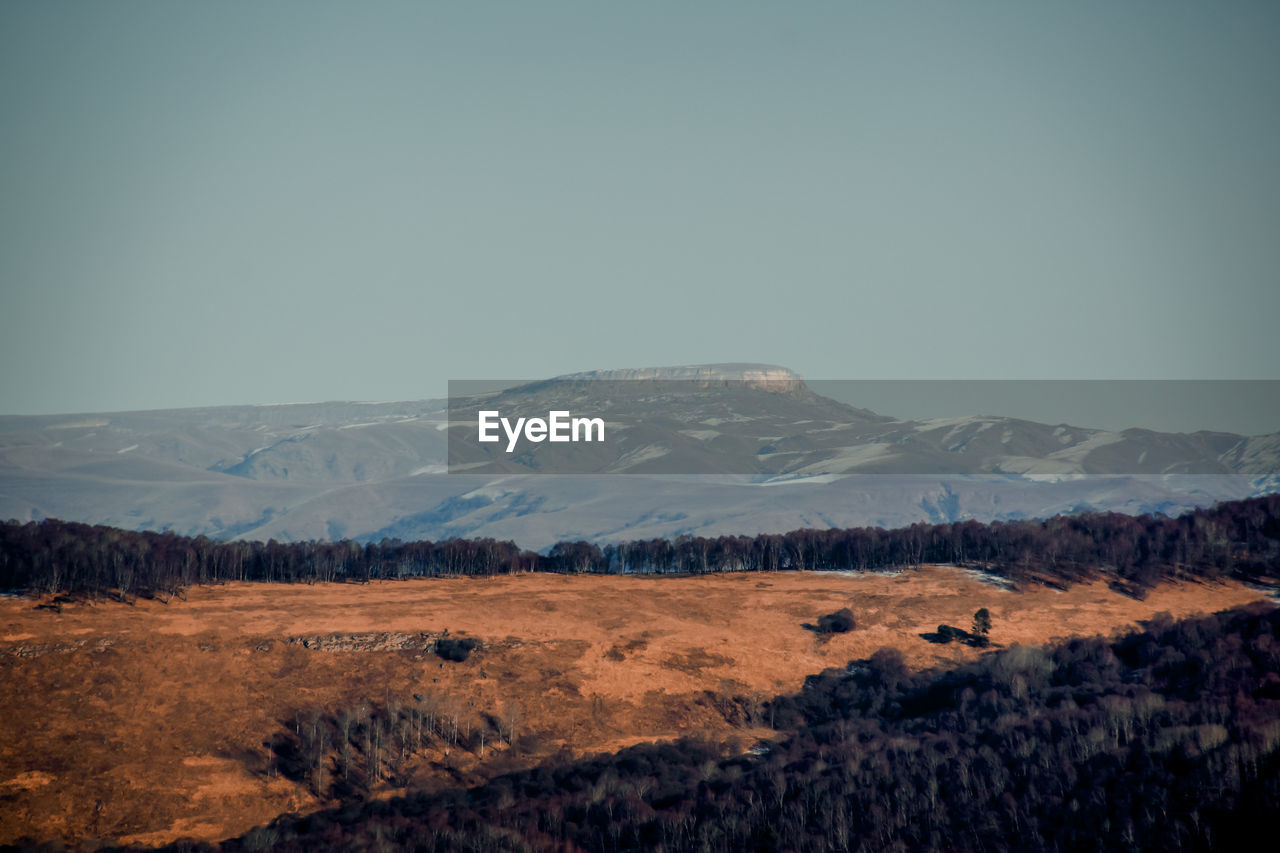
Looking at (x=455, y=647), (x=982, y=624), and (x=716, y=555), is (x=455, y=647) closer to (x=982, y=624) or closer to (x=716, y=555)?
(x=982, y=624)

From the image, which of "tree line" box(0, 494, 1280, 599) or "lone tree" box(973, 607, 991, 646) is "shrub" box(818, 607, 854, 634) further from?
"tree line" box(0, 494, 1280, 599)

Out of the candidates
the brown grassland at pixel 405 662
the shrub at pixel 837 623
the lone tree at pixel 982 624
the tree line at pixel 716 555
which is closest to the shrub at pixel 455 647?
the brown grassland at pixel 405 662

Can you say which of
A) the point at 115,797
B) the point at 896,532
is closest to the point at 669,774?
the point at 115,797

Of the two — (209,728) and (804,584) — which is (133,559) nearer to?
(209,728)

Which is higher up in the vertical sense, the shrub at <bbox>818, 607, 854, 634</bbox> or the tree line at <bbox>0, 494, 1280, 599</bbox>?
the tree line at <bbox>0, 494, 1280, 599</bbox>

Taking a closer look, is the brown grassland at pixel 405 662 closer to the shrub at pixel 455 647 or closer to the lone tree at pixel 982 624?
the shrub at pixel 455 647

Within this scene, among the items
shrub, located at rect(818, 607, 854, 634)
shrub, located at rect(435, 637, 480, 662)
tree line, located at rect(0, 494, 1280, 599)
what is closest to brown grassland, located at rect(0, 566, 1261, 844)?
shrub, located at rect(435, 637, 480, 662)
